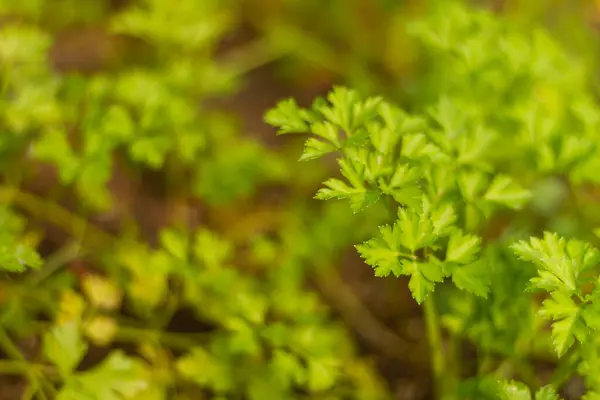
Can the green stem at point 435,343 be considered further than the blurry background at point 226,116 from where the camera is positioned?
No

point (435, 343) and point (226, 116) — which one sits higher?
point (226, 116)

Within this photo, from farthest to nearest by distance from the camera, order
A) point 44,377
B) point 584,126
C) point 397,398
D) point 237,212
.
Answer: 1. point 237,212
2. point 397,398
3. point 584,126
4. point 44,377

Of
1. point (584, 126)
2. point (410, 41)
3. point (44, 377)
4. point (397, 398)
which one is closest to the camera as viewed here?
point (44, 377)

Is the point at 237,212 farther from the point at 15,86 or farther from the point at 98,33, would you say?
the point at 98,33

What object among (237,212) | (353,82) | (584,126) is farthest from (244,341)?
(353,82)

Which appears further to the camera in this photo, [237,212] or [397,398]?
[237,212]

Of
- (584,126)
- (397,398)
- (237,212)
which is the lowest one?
(397,398)

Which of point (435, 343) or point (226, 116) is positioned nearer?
point (435, 343)

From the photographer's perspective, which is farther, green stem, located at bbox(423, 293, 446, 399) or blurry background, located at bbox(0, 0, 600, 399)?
blurry background, located at bbox(0, 0, 600, 399)
